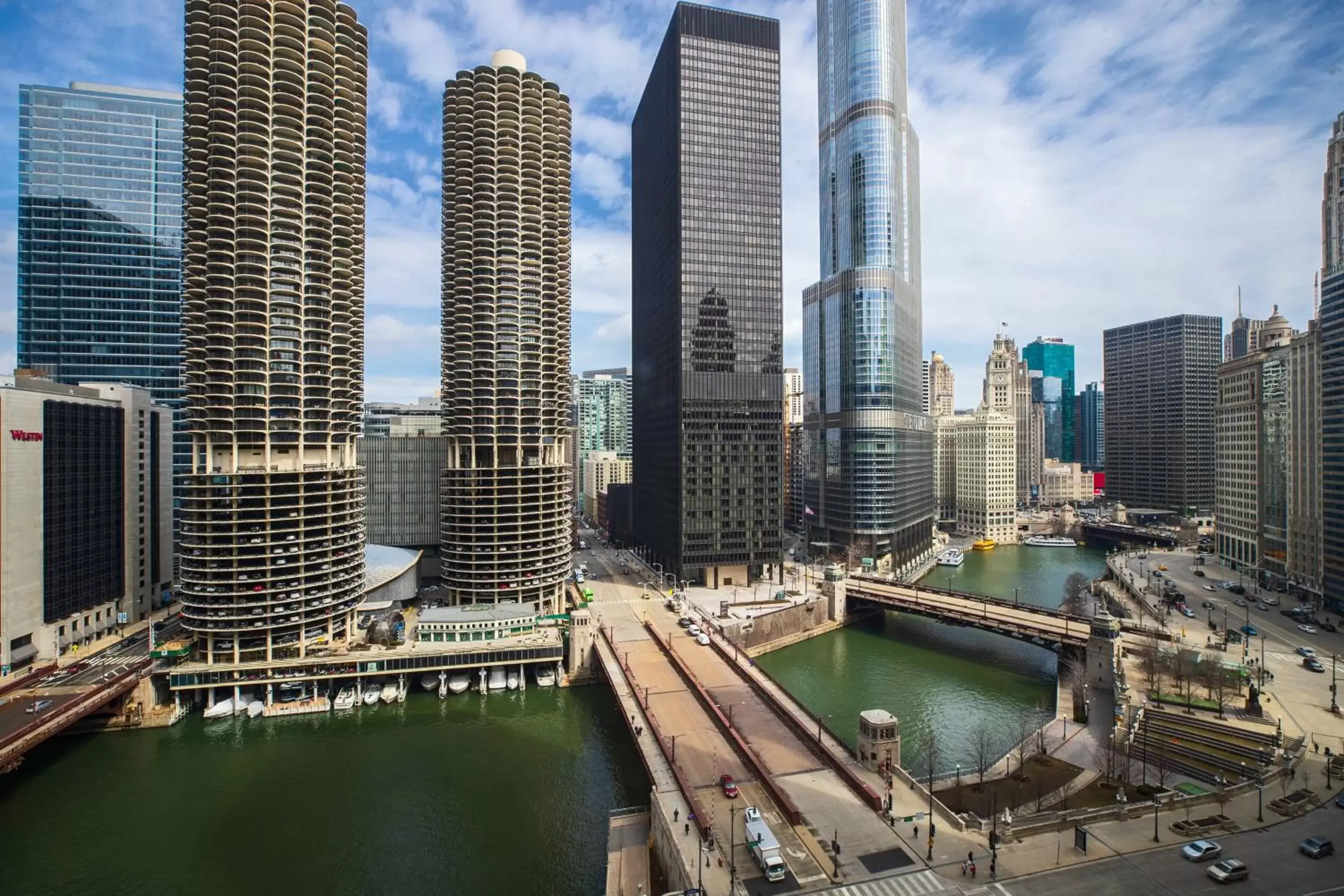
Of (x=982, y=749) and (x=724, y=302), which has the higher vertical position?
(x=724, y=302)

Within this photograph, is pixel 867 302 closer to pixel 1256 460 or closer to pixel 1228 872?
pixel 1256 460

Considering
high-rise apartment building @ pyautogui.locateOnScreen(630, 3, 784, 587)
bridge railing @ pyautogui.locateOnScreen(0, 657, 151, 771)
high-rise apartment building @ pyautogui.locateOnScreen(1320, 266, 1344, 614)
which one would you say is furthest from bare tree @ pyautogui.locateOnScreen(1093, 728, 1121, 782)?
bridge railing @ pyautogui.locateOnScreen(0, 657, 151, 771)

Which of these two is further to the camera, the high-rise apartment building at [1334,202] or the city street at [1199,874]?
the high-rise apartment building at [1334,202]

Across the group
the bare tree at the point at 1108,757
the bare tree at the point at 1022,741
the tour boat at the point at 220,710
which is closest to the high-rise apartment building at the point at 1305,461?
the bare tree at the point at 1022,741

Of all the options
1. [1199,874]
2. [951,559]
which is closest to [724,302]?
[951,559]

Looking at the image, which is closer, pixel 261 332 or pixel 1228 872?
pixel 1228 872

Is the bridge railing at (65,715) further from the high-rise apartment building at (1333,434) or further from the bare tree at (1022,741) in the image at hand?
the high-rise apartment building at (1333,434)

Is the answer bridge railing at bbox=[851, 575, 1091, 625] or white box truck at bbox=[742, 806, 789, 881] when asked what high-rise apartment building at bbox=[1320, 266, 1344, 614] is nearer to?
bridge railing at bbox=[851, 575, 1091, 625]
